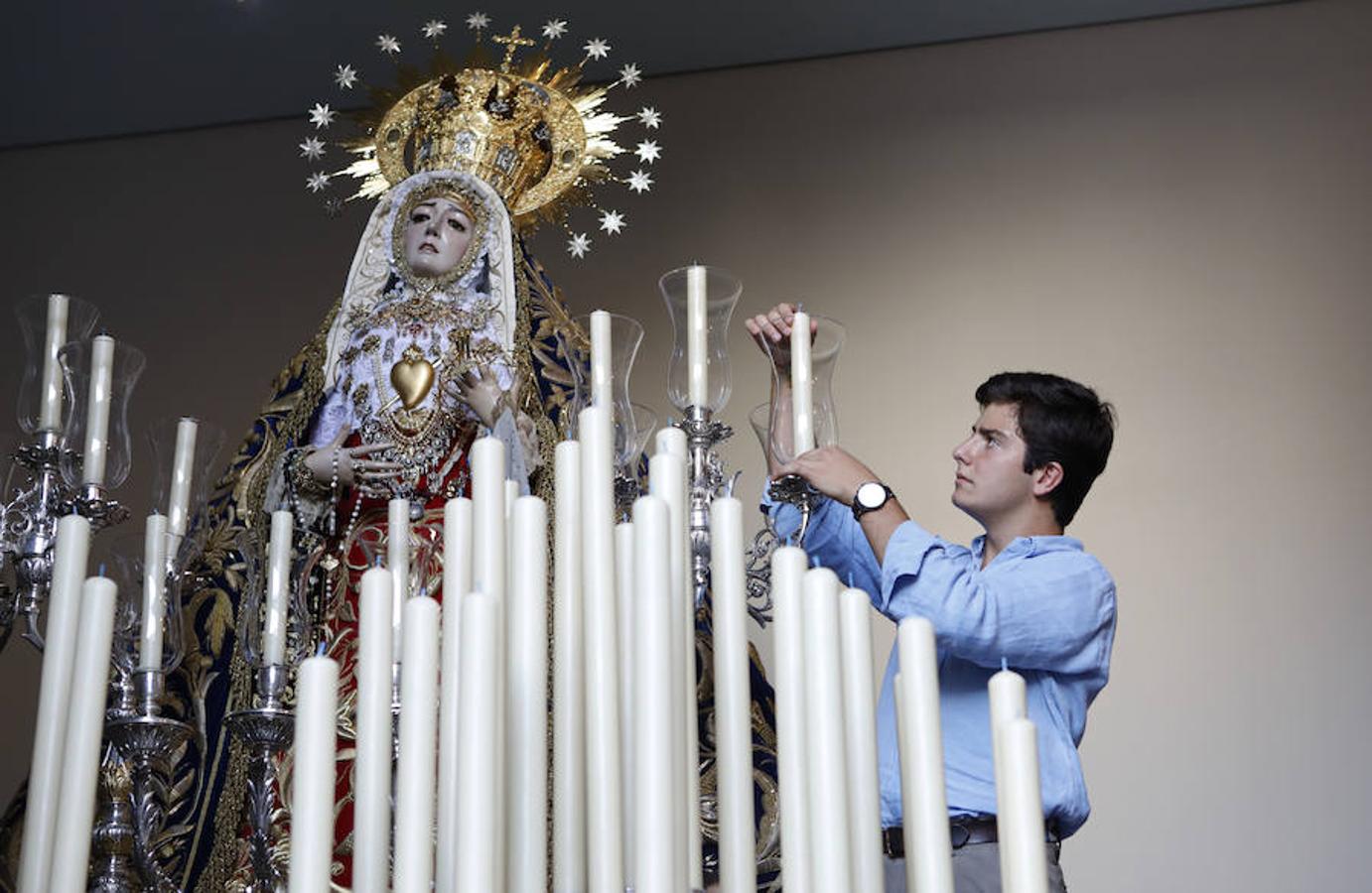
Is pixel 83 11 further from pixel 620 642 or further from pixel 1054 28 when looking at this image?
pixel 620 642

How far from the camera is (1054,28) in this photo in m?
4.82

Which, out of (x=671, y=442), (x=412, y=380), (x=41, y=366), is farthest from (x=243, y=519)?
(x=671, y=442)

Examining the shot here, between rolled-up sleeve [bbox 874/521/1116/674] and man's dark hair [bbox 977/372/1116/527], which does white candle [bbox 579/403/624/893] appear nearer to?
rolled-up sleeve [bbox 874/521/1116/674]

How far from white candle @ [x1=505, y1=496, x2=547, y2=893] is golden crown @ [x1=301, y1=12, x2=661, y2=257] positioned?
280cm

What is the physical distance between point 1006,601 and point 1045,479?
1.57 feet

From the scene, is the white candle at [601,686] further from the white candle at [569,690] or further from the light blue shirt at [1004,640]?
the light blue shirt at [1004,640]

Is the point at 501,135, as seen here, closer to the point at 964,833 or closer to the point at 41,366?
the point at 41,366

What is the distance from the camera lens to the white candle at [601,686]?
104 cm

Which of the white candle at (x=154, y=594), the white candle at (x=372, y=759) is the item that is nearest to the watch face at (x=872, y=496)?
the white candle at (x=154, y=594)

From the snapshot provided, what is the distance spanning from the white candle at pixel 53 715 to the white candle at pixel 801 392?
70 cm

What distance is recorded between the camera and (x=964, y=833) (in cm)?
207

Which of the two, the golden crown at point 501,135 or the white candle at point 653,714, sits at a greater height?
the golden crown at point 501,135

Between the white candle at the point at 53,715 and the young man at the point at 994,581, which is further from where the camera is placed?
the young man at the point at 994,581

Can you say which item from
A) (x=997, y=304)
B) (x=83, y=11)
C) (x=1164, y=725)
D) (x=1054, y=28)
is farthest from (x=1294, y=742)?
(x=83, y=11)
